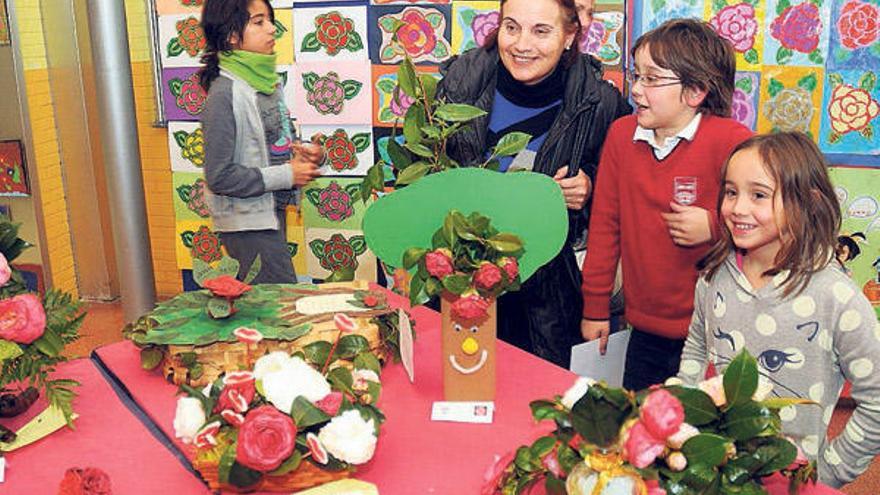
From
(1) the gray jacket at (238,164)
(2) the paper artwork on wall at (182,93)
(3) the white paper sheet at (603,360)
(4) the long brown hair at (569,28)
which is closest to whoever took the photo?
(3) the white paper sheet at (603,360)

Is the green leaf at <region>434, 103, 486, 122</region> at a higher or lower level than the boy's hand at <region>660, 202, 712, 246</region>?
higher

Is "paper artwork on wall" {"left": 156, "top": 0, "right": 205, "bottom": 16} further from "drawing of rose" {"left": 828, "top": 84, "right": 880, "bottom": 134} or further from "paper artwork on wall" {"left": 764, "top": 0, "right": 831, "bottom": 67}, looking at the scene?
"drawing of rose" {"left": 828, "top": 84, "right": 880, "bottom": 134}

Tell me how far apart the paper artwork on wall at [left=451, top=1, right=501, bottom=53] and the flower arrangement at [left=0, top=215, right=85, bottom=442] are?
230cm

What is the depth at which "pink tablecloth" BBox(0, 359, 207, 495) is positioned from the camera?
156 centimetres

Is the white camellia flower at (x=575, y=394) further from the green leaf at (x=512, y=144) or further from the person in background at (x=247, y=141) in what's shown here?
the person in background at (x=247, y=141)

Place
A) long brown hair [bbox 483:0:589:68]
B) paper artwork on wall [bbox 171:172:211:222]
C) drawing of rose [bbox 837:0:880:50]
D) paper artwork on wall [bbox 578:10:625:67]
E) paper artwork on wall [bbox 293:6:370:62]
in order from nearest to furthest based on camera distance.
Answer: long brown hair [bbox 483:0:589:68] < drawing of rose [bbox 837:0:880:50] < paper artwork on wall [bbox 578:10:625:67] < paper artwork on wall [bbox 293:6:370:62] < paper artwork on wall [bbox 171:172:211:222]

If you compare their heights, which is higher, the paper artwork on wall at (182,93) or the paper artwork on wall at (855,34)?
the paper artwork on wall at (855,34)

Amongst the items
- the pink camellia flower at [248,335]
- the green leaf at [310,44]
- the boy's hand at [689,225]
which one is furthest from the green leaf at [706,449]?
the green leaf at [310,44]

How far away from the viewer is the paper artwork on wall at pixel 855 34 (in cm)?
329

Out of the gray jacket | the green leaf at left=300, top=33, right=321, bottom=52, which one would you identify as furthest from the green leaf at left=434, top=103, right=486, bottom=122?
the green leaf at left=300, top=33, right=321, bottom=52

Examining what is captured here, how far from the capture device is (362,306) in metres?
2.09

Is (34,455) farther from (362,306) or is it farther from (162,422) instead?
(362,306)

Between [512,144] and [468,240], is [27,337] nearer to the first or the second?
[468,240]

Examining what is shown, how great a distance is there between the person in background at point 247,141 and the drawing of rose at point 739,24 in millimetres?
1638
